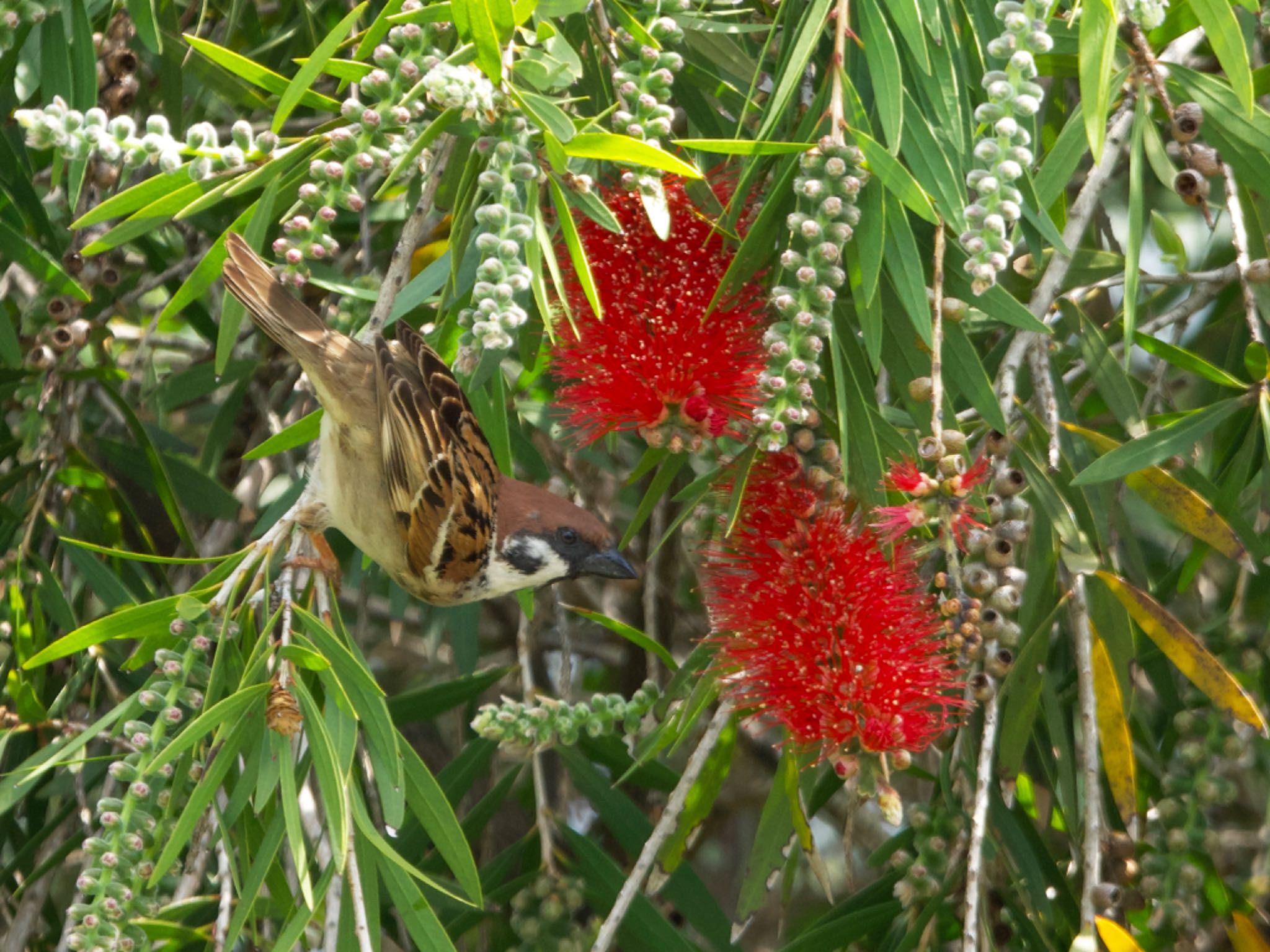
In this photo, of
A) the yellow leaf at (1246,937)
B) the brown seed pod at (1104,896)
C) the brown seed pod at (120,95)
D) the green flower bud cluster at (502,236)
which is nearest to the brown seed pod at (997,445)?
the brown seed pod at (1104,896)

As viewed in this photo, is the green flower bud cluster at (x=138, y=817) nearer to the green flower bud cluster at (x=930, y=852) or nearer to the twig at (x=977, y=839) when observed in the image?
the twig at (x=977, y=839)

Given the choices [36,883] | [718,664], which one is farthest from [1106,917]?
[36,883]

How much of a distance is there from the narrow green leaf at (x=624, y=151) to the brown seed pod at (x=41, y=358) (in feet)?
5.06

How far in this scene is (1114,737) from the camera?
87.6 inches

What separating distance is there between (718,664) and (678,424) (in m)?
0.42

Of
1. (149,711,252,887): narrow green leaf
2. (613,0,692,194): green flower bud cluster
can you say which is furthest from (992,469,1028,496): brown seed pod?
(149,711,252,887): narrow green leaf

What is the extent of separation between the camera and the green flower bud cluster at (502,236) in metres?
1.57

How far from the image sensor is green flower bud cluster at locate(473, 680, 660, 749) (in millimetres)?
2131

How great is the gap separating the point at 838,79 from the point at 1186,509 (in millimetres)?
924

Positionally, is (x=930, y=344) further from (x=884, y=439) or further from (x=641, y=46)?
(x=641, y=46)

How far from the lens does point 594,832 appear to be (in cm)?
409

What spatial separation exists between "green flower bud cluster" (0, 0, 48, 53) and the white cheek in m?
1.60

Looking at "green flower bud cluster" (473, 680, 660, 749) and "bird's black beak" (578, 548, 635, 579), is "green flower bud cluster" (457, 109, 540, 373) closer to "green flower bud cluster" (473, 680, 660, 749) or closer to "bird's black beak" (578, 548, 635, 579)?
"green flower bud cluster" (473, 680, 660, 749)

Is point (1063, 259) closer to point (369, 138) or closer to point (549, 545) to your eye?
point (369, 138)
